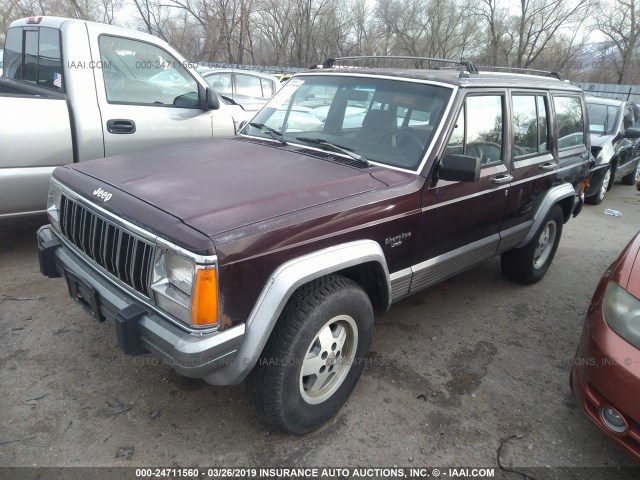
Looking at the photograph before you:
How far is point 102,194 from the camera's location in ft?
8.13

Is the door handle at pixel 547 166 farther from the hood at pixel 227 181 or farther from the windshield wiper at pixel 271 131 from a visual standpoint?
the windshield wiper at pixel 271 131

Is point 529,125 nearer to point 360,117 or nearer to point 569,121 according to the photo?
point 569,121

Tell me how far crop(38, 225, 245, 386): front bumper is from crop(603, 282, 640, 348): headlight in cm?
188

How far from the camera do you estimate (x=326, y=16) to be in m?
37.2

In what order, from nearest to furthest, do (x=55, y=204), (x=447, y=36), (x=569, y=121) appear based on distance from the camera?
1. (x=55, y=204)
2. (x=569, y=121)
3. (x=447, y=36)

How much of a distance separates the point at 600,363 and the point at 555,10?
43.0 metres

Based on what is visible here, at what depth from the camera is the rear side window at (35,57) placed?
14.3 feet

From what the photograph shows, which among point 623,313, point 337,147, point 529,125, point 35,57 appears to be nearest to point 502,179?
point 529,125

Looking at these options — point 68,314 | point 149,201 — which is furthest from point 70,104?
point 149,201

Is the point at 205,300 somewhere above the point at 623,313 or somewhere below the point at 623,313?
above

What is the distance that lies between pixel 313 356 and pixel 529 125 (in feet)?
9.20

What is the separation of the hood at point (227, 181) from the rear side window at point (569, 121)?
8.45 ft

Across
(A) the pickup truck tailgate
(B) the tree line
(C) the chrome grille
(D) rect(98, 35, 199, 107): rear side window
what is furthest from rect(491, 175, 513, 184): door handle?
(B) the tree line

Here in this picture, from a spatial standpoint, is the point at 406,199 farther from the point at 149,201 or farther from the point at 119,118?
the point at 119,118
